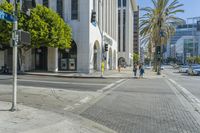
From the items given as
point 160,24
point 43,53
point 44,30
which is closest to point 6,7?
point 44,30

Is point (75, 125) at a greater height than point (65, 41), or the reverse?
point (65, 41)

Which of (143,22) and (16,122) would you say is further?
(143,22)

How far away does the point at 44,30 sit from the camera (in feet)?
113

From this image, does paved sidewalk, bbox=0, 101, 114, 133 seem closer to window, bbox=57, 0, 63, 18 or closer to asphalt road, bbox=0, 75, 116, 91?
asphalt road, bbox=0, 75, 116, 91

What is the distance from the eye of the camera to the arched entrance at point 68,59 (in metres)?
45.4

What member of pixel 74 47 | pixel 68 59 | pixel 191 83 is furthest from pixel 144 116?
pixel 68 59

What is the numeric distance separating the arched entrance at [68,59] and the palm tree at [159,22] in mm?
12349

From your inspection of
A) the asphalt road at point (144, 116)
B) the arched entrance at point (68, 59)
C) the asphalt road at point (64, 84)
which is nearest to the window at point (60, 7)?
the arched entrance at point (68, 59)

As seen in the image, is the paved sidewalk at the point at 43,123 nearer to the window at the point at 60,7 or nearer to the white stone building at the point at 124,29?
the window at the point at 60,7

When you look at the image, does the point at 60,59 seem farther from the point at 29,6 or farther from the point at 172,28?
the point at 29,6

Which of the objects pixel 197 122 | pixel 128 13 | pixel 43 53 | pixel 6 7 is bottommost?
pixel 197 122

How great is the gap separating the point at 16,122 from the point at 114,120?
2.83 m

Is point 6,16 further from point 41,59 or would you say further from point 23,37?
point 41,59

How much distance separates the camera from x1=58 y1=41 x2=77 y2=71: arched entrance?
149 feet
